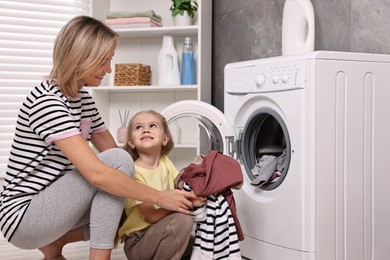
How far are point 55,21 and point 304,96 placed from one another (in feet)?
7.65

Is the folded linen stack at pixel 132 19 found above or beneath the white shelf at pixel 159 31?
above

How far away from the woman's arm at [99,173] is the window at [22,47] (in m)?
2.07

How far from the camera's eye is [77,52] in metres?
1.90

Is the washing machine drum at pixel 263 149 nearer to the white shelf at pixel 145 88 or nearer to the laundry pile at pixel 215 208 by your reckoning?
the laundry pile at pixel 215 208

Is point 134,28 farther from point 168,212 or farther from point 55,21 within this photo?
point 168,212

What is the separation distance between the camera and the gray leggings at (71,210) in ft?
6.18

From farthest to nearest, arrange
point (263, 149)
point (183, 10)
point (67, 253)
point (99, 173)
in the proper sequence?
point (183, 10), point (67, 253), point (263, 149), point (99, 173)

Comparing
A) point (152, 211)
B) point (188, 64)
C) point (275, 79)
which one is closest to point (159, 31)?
point (188, 64)

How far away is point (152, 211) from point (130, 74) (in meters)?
1.71

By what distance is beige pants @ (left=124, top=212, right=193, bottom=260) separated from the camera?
207 cm

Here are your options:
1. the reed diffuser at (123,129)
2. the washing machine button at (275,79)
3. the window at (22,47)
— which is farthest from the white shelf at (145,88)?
the washing machine button at (275,79)

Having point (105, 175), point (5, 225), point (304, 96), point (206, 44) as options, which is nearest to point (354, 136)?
point (304, 96)

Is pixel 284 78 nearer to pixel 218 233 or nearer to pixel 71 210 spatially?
pixel 218 233

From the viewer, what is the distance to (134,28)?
143 inches
